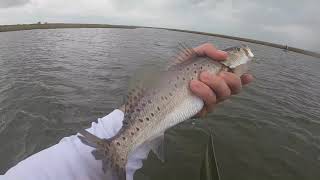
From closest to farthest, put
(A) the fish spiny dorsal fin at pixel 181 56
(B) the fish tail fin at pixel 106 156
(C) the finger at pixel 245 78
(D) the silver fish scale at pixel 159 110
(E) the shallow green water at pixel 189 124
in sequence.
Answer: (B) the fish tail fin at pixel 106 156
(D) the silver fish scale at pixel 159 110
(A) the fish spiny dorsal fin at pixel 181 56
(C) the finger at pixel 245 78
(E) the shallow green water at pixel 189 124

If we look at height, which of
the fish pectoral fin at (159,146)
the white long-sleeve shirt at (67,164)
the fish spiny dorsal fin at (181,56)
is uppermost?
the fish spiny dorsal fin at (181,56)

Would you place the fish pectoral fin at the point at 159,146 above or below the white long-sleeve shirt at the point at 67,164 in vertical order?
above

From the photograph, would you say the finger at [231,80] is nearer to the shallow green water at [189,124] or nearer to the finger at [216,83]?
the finger at [216,83]

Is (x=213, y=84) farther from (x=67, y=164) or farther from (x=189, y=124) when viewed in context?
(x=189, y=124)

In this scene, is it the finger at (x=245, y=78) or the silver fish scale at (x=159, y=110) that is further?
the finger at (x=245, y=78)

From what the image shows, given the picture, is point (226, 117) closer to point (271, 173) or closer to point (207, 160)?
point (271, 173)

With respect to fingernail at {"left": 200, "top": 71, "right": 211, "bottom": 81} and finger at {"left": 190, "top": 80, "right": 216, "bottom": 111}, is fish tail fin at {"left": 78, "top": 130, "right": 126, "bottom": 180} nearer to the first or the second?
finger at {"left": 190, "top": 80, "right": 216, "bottom": 111}

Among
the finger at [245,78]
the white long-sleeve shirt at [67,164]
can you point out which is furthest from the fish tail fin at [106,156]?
the finger at [245,78]
